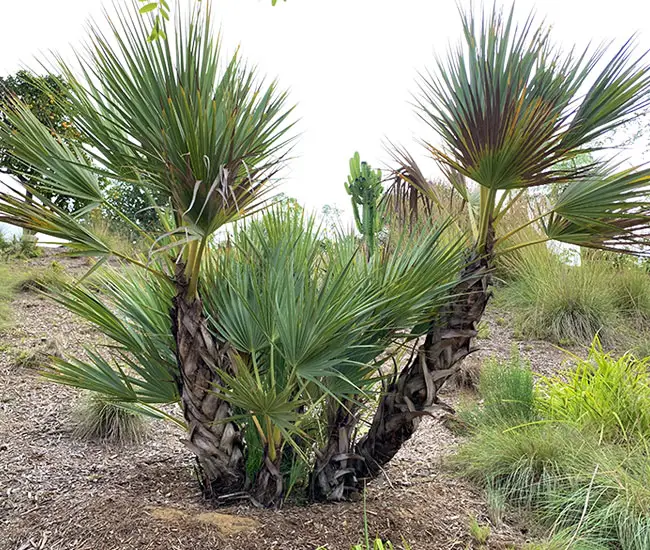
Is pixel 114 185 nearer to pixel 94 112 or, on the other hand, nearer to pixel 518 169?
pixel 94 112

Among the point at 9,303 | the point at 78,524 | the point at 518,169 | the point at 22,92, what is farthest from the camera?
the point at 22,92

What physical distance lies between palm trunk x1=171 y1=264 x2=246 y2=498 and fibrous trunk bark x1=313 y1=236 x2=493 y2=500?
1.78ft

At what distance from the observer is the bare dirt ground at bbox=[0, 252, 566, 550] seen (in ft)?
9.78

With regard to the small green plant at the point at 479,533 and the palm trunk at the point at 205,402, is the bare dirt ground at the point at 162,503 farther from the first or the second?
the palm trunk at the point at 205,402

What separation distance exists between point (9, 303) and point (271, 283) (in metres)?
7.03

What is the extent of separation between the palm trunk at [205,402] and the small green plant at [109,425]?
1.98 m

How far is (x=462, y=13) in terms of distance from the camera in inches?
130

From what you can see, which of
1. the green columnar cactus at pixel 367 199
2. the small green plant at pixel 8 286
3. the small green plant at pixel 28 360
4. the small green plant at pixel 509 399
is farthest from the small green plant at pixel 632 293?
the small green plant at pixel 8 286

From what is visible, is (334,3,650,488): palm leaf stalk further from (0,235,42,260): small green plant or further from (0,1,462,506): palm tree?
(0,235,42,260): small green plant

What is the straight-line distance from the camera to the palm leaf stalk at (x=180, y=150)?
8.98 ft

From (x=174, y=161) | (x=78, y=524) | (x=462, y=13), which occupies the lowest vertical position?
(x=78, y=524)

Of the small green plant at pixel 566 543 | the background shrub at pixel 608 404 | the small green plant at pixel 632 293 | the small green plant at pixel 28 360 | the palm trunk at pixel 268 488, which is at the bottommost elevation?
the small green plant at pixel 566 543

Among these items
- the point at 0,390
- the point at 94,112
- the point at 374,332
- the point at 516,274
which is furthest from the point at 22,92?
the point at 374,332

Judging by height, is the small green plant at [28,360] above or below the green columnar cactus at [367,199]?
below
